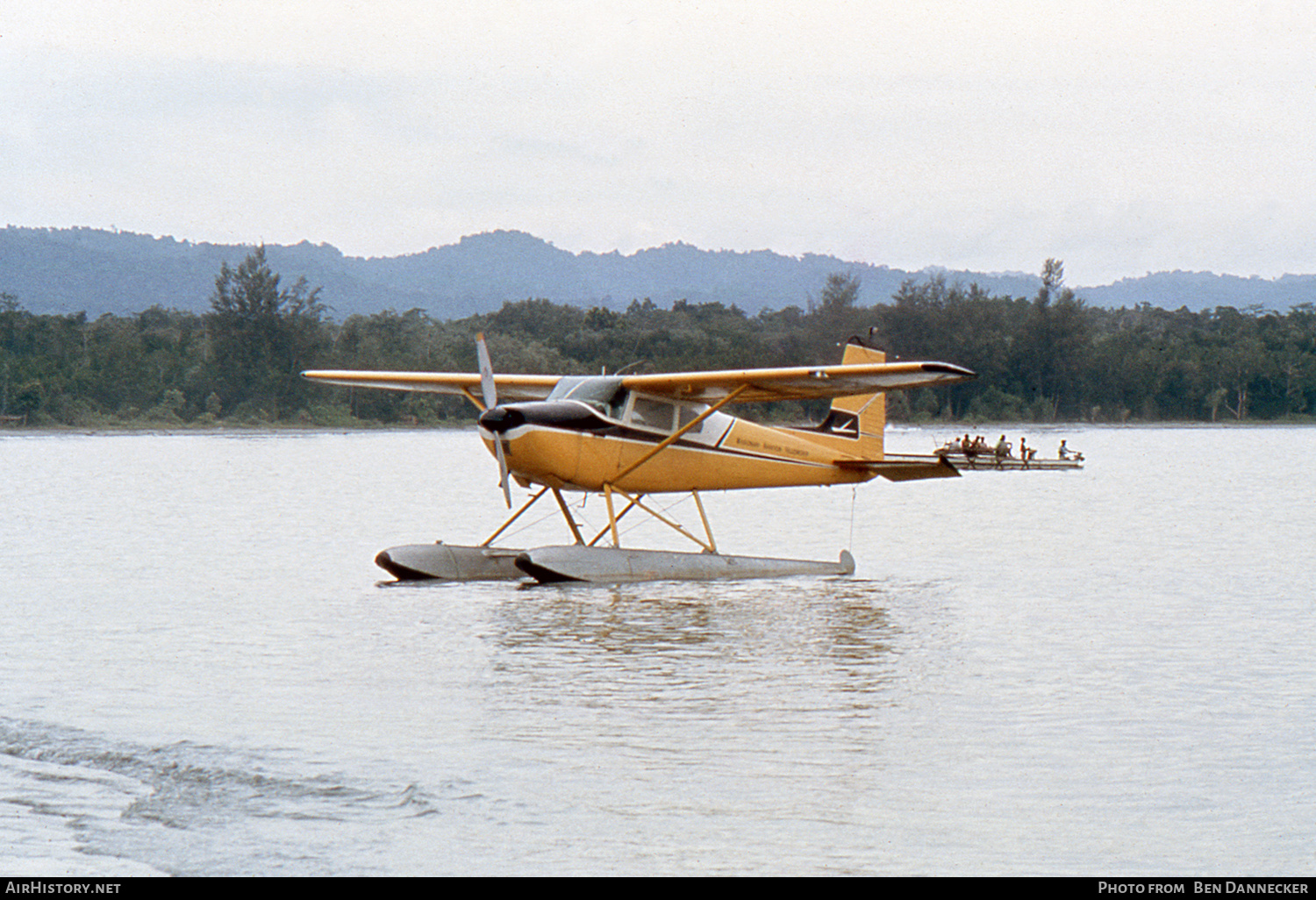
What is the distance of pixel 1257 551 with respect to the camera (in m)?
16.8

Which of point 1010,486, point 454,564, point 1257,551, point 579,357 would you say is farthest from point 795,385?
point 579,357

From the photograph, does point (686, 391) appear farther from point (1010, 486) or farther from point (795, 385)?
point (1010, 486)

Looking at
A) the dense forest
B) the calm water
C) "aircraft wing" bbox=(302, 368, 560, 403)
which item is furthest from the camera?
the dense forest

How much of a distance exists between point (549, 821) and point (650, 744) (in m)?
1.24

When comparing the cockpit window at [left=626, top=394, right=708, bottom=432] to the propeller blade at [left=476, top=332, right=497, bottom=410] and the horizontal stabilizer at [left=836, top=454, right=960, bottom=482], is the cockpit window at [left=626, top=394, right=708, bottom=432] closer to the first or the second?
the propeller blade at [left=476, top=332, right=497, bottom=410]

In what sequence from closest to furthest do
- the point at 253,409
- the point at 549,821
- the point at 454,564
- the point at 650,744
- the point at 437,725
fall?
the point at 549,821 → the point at 650,744 → the point at 437,725 → the point at 454,564 → the point at 253,409

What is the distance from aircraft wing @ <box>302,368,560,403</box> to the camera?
1524cm

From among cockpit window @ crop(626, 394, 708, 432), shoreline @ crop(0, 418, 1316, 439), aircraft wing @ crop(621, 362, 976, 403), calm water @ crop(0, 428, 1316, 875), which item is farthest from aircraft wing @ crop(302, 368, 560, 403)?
shoreline @ crop(0, 418, 1316, 439)

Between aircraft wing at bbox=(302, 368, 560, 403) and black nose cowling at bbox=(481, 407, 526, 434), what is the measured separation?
2.52 m

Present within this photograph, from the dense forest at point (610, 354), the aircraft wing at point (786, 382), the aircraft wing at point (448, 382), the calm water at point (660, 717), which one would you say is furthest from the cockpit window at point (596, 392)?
the dense forest at point (610, 354)

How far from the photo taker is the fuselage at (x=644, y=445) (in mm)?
12398

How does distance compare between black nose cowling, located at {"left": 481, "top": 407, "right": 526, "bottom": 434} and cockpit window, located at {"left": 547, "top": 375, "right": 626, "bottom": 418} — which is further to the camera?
cockpit window, located at {"left": 547, "top": 375, "right": 626, "bottom": 418}

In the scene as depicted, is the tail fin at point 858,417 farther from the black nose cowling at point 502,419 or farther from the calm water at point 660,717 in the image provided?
the black nose cowling at point 502,419

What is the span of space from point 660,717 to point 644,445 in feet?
21.0
